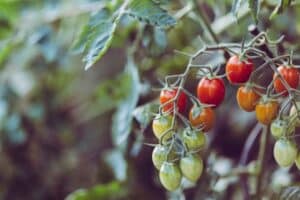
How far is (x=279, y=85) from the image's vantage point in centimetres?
83

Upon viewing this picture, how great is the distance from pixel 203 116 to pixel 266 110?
0.07 metres

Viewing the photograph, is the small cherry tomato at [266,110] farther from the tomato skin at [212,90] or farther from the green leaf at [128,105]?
the green leaf at [128,105]

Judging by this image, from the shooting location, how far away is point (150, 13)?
3.05ft

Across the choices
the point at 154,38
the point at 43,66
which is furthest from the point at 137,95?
the point at 43,66

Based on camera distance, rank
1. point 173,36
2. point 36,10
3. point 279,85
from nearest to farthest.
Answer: point 279,85, point 173,36, point 36,10

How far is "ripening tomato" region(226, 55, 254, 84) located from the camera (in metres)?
0.83

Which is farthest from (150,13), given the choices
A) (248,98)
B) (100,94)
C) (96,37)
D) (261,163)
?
(100,94)

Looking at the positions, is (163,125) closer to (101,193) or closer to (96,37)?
(96,37)

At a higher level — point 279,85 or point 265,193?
point 279,85

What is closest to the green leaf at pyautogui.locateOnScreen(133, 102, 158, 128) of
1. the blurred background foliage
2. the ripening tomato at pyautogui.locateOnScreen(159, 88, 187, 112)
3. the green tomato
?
the blurred background foliage

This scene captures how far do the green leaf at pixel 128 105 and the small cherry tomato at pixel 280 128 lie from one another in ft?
0.99

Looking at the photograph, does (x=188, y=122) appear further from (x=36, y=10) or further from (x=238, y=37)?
(x=36, y=10)

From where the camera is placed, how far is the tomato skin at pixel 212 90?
0.85 metres

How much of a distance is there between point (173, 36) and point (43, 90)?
445 millimetres
